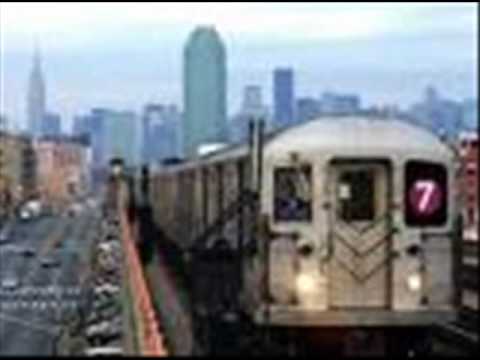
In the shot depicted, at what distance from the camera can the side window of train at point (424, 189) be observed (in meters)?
21.3

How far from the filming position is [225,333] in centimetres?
2333

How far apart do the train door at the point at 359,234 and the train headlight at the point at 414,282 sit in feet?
0.89

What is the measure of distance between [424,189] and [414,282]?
3.96 ft

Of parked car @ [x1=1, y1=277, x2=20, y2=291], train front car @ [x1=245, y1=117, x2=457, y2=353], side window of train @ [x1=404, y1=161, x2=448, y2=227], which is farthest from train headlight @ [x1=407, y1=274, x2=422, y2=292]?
parked car @ [x1=1, y1=277, x2=20, y2=291]

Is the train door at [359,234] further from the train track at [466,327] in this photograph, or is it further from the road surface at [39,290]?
the road surface at [39,290]

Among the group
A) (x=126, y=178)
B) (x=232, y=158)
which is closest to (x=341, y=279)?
(x=232, y=158)

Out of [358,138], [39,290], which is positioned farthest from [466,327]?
[39,290]

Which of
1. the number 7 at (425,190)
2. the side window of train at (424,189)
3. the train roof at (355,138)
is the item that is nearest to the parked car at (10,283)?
the train roof at (355,138)

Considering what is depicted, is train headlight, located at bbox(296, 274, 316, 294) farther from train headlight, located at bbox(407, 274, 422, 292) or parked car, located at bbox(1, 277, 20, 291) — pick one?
parked car, located at bbox(1, 277, 20, 291)

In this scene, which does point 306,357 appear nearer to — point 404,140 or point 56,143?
point 404,140

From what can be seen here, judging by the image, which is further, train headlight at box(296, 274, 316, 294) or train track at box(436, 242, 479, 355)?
train track at box(436, 242, 479, 355)

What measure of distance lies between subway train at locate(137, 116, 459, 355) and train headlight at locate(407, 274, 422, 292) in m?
0.01

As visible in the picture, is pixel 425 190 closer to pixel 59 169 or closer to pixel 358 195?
pixel 358 195

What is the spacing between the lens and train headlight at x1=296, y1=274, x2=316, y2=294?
2120 cm
